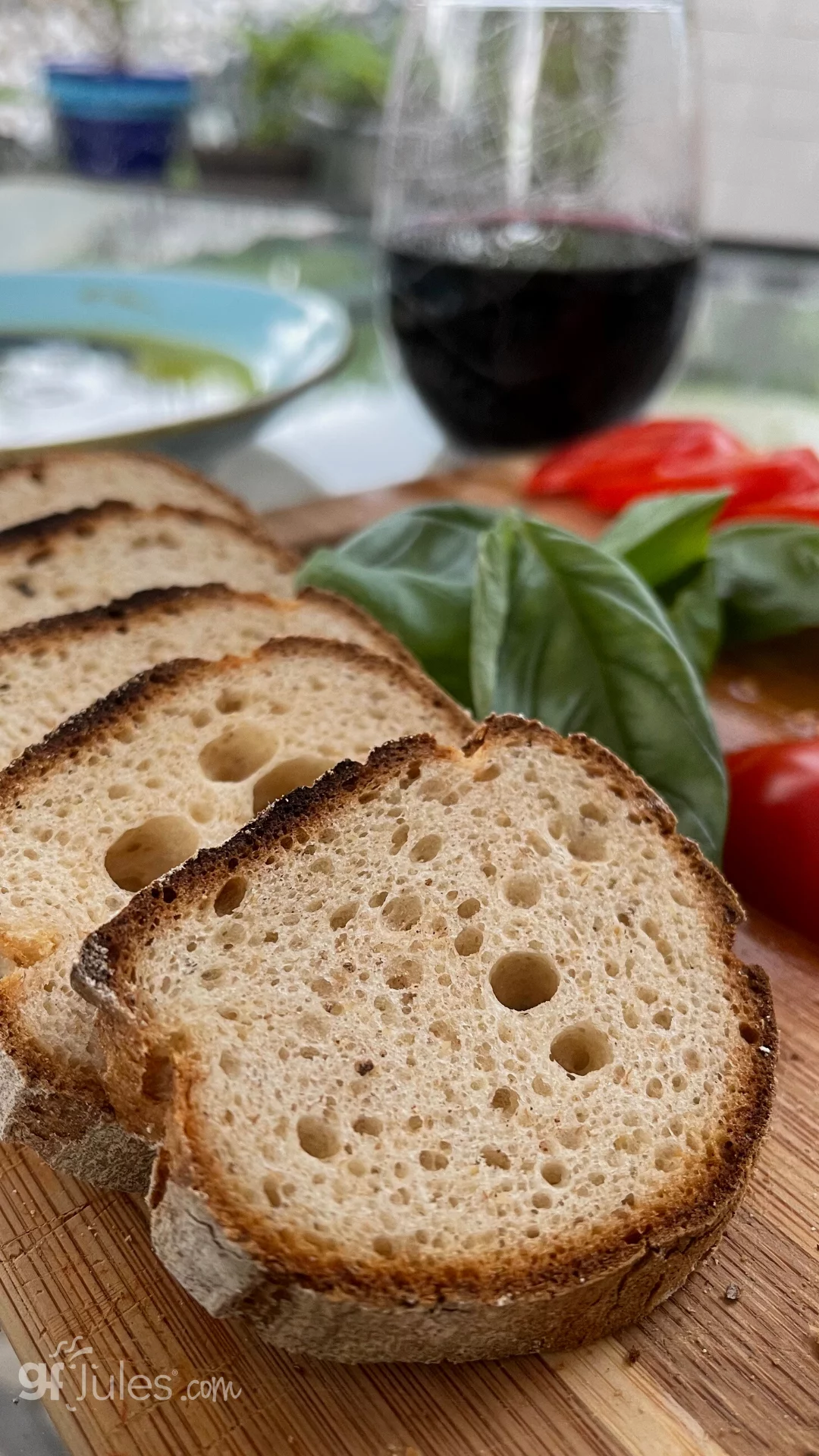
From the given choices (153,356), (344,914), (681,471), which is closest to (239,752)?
(344,914)

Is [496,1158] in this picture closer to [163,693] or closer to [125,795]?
[125,795]

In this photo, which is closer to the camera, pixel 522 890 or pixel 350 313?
pixel 522 890

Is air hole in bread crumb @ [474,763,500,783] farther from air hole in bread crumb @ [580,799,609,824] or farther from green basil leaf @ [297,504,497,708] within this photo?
green basil leaf @ [297,504,497,708]

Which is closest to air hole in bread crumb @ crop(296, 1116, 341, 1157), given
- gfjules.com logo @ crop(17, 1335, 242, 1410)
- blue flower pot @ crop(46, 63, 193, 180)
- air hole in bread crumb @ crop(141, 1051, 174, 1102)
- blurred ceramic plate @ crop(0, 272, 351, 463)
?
air hole in bread crumb @ crop(141, 1051, 174, 1102)

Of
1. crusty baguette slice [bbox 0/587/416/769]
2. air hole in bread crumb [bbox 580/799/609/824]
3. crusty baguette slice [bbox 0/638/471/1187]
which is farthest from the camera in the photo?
crusty baguette slice [bbox 0/587/416/769]

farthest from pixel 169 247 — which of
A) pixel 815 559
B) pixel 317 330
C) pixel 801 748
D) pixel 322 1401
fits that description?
pixel 322 1401

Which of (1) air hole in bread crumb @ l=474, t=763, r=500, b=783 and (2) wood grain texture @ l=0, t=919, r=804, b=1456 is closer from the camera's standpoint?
(2) wood grain texture @ l=0, t=919, r=804, b=1456

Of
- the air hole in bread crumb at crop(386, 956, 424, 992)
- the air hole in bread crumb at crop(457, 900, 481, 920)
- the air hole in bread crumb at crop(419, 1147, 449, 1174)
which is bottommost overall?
the air hole in bread crumb at crop(419, 1147, 449, 1174)

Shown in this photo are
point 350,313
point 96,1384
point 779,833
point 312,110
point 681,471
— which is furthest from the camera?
point 312,110
